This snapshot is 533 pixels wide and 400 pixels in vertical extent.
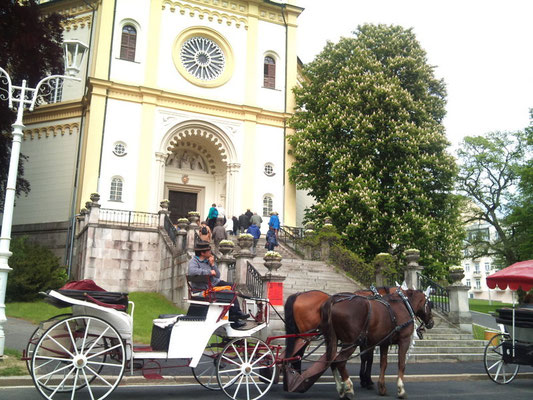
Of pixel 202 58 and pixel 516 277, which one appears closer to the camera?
pixel 516 277

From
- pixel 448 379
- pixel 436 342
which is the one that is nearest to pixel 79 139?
pixel 436 342

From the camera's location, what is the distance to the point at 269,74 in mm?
27797

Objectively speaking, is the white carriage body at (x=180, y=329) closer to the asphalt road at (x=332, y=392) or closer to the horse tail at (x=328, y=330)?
the asphalt road at (x=332, y=392)

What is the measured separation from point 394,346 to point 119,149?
53.2ft

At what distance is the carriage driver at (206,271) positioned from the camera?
7496 millimetres

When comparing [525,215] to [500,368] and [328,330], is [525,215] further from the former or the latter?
[328,330]

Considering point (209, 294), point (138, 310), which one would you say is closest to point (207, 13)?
point (138, 310)

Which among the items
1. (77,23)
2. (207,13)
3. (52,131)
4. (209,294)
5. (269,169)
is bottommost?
(209,294)

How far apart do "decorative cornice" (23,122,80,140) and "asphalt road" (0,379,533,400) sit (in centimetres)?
2030

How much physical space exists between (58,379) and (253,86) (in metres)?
21.6

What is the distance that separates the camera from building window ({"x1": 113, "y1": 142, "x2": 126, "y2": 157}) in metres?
23.5

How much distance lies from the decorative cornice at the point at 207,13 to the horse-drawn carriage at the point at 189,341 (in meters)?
22.1

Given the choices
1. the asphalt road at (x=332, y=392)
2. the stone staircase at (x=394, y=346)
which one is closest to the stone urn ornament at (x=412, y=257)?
the stone staircase at (x=394, y=346)

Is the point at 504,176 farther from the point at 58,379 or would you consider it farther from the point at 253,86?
the point at 58,379
